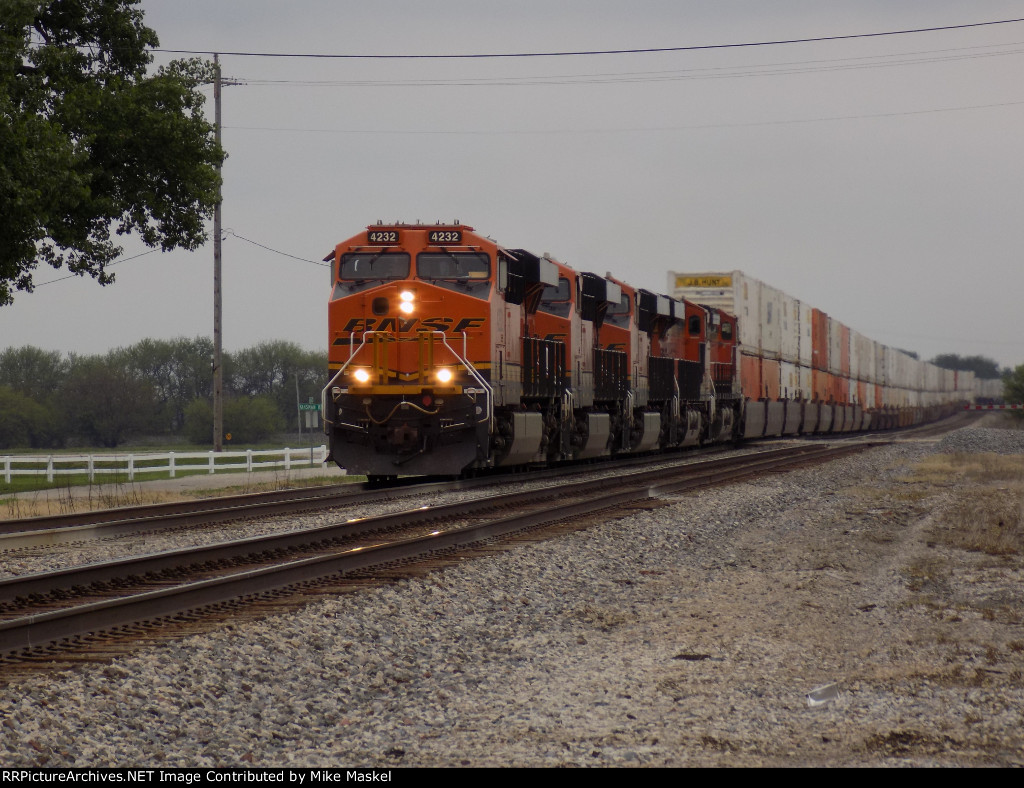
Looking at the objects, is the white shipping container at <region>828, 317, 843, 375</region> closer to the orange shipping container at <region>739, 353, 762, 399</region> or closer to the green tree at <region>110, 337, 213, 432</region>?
the orange shipping container at <region>739, 353, 762, 399</region>

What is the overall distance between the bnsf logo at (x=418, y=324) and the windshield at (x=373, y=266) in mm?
796

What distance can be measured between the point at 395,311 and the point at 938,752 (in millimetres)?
13252

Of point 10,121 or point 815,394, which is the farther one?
point 815,394

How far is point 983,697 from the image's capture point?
5.06 metres

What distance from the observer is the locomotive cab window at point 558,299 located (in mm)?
20375

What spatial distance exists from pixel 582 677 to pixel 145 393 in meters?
94.0

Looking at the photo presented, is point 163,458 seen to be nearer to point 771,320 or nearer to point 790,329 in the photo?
point 771,320

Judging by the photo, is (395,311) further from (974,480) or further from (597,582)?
(974,480)

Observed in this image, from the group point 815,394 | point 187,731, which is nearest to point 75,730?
point 187,731

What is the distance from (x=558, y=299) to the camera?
20547 millimetres

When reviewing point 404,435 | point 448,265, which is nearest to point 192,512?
point 404,435

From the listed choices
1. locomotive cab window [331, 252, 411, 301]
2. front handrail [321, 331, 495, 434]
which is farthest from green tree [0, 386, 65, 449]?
front handrail [321, 331, 495, 434]

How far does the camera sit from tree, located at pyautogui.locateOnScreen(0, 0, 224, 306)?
20812mm

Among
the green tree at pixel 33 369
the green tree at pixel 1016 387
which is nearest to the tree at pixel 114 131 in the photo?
the green tree at pixel 33 369
